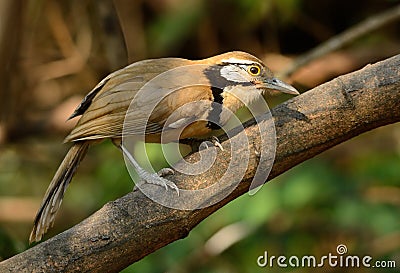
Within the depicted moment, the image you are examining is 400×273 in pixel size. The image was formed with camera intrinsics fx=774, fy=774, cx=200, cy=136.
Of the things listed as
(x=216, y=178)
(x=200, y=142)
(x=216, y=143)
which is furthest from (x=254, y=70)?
(x=216, y=178)

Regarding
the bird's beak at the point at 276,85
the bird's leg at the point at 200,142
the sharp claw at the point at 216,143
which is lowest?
the sharp claw at the point at 216,143

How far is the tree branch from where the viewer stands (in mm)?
2203

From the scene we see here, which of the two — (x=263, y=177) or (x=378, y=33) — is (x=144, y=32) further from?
(x=263, y=177)

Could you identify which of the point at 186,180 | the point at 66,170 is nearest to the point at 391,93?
the point at 186,180

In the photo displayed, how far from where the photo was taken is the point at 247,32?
533 cm

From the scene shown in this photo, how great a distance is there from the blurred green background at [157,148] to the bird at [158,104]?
54cm

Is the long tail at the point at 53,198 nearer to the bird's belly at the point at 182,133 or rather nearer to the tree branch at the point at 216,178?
the bird's belly at the point at 182,133

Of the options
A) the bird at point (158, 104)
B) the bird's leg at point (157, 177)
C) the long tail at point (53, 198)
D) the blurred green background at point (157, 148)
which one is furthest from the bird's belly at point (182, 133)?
the blurred green background at point (157, 148)

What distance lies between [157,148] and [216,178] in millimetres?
1963

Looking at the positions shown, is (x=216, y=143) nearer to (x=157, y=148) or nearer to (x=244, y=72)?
(x=244, y=72)

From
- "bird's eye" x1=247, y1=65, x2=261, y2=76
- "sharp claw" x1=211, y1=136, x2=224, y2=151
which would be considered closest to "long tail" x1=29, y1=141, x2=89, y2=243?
"sharp claw" x1=211, y1=136, x2=224, y2=151

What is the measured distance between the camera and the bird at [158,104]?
8.49 feet

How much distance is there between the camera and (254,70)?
275 cm

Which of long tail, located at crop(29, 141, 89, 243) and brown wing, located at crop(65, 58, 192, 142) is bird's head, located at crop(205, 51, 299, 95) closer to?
brown wing, located at crop(65, 58, 192, 142)
